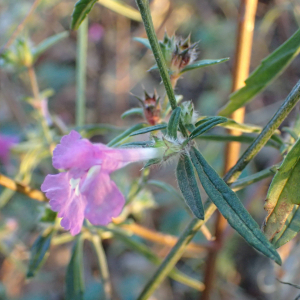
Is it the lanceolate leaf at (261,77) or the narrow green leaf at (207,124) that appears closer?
the narrow green leaf at (207,124)

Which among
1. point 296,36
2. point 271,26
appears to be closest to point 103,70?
point 271,26

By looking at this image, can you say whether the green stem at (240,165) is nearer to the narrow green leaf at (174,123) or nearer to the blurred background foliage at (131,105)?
the narrow green leaf at (174,123)

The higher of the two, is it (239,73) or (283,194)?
(239,73)

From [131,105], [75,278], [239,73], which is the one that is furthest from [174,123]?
[131,105]

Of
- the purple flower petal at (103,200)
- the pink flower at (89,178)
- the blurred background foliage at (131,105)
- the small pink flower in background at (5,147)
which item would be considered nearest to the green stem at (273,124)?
the pink flower at (89,178)

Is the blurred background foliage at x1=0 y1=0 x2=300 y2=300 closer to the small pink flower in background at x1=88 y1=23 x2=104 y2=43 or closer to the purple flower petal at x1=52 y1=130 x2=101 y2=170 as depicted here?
the small pink flower in background at x1=88 y1=23 x2=104 y2=43

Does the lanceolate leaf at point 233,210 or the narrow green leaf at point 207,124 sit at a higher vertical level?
the narrow green leaf at point 207,124

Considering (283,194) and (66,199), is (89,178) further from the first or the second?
(283,194)
